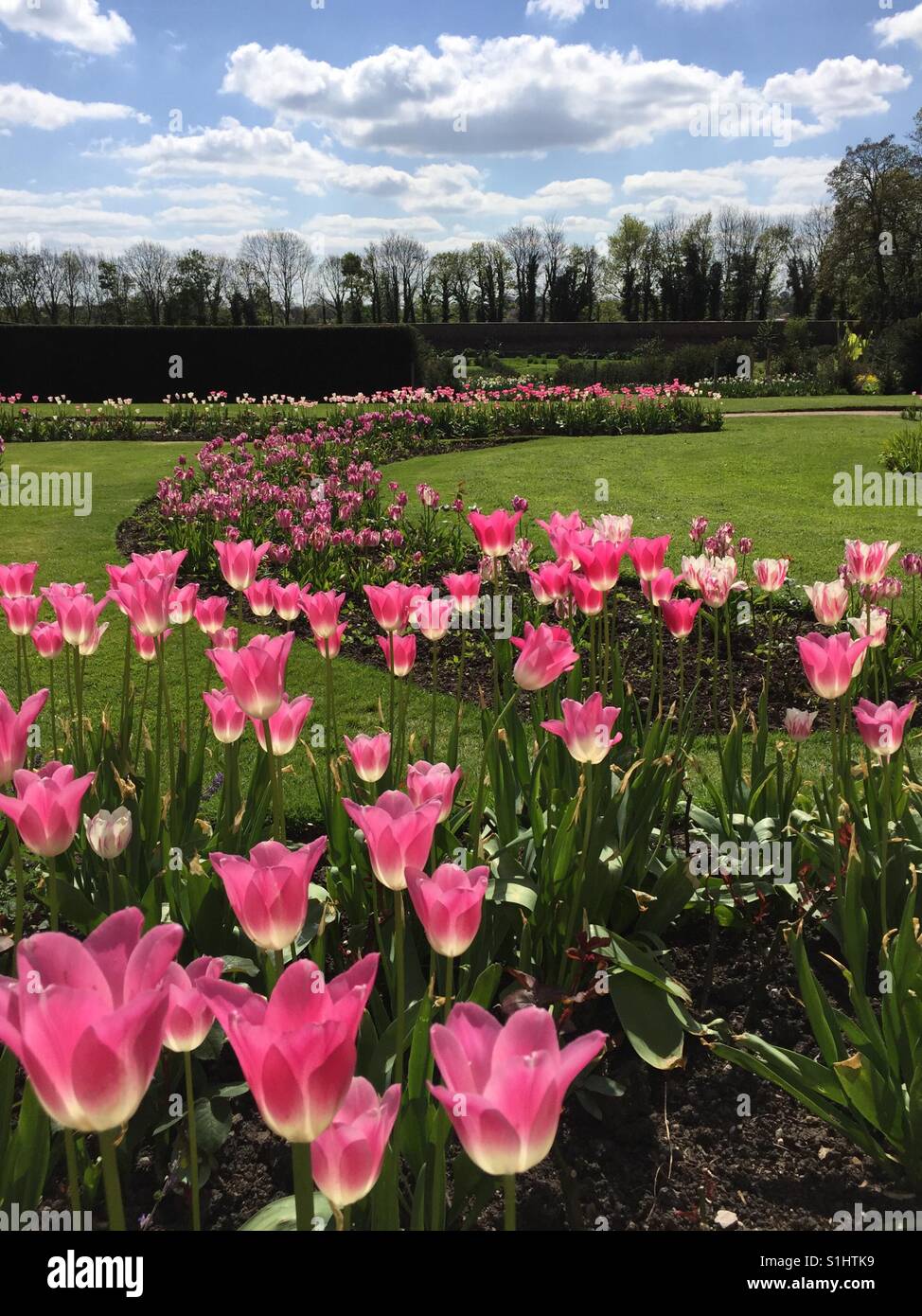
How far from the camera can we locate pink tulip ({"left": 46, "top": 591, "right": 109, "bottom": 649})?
2707mm

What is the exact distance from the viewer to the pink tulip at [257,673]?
2041mm

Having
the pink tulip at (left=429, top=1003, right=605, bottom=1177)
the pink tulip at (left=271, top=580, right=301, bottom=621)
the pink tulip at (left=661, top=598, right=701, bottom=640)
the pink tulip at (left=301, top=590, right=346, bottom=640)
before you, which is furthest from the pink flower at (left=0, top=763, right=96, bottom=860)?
the pink tulip at (left=661, top=598, right=701, bottom=640)

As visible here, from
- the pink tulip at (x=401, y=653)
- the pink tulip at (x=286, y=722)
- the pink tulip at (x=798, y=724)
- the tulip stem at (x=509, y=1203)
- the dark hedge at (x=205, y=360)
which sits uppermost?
the dark hedge at (x=205, y=360)

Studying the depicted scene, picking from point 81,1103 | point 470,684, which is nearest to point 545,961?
point 81,1103

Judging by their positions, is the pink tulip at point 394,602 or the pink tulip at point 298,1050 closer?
the pink tulip at point 298,1050

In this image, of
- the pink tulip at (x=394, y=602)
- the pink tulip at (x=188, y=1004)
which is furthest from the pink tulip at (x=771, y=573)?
the pink tulip at (x=188, y=1004)

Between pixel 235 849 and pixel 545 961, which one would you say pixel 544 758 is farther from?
pixel 235 849

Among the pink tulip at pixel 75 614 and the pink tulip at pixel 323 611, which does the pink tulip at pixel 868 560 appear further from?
the pink tulip at pixel 75 614

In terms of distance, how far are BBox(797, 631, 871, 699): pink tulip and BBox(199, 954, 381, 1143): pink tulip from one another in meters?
1.81

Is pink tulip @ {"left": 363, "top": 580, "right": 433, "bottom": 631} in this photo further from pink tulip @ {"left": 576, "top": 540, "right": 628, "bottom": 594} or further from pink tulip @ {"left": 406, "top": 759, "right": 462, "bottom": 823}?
pink tulip @ {"left": 406, "top": 759, "right": 462, "bottom": 823}

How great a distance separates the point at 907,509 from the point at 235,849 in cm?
1017

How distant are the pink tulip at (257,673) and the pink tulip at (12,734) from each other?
359 millimetres

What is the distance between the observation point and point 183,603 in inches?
A: 115

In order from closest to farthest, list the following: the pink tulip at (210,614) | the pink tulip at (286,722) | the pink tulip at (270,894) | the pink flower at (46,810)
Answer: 1. the pink tulip at (270,894)
2. the pink flower at (46,810)
3. the pink tulip at (286,722)
4. the pink tulip at (210,614)
